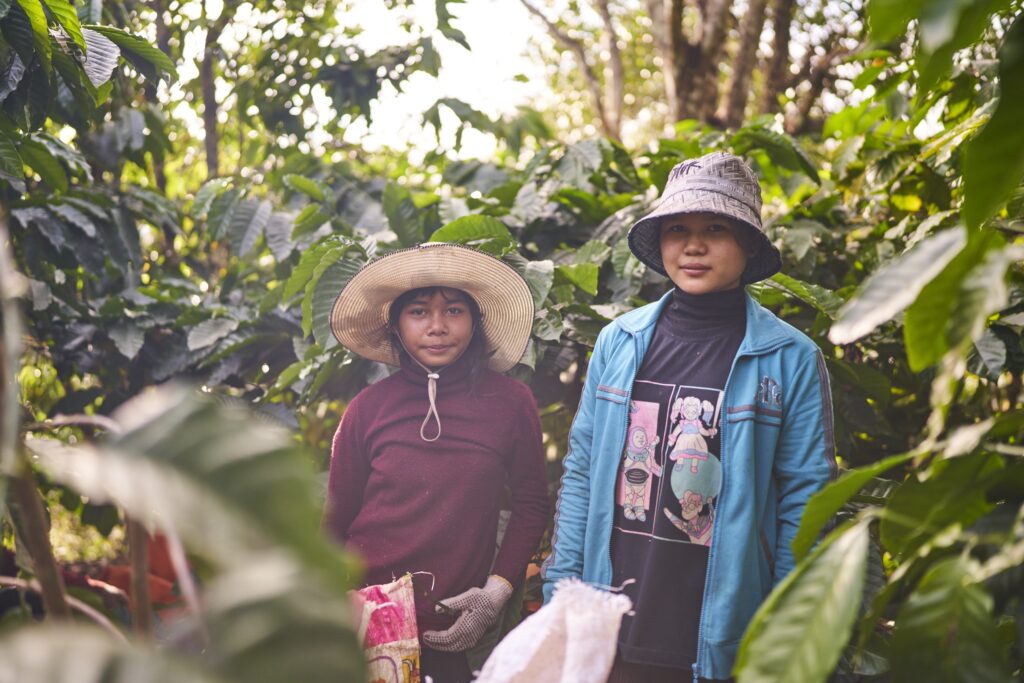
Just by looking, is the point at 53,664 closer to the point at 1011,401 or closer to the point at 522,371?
the point at 522,371

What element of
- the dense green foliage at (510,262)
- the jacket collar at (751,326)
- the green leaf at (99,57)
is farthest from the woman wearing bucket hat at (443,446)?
the green leaf at (99,57)

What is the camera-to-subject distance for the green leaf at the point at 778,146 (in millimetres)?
2428

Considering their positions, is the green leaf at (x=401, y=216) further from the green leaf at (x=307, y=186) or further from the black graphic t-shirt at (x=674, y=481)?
the black graphic t-shirt at (x=674, y=481)

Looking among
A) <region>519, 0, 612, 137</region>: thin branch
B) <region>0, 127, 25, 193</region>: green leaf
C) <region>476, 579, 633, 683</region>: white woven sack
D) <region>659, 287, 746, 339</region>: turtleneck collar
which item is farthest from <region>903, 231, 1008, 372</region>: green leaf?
<region>519, 0, 612, 137</region>: thin branch

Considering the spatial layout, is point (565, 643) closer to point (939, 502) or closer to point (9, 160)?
point (939, 502)

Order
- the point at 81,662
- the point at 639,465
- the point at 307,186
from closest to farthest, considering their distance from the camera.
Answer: the point at 81,662, the point at 639,465, the point at 307,186

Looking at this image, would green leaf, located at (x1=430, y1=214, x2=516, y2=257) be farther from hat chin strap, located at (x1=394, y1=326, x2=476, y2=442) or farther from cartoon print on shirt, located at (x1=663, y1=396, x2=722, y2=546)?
cartoon print on shirt, located at (x1=663, y1=396, x2=722, y2=546)

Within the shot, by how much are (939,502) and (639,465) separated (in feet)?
2.69

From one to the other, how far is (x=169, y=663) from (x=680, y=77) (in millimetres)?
4885

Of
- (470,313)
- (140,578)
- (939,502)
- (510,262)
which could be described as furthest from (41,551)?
(510,262)

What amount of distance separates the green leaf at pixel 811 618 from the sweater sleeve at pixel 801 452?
870mm

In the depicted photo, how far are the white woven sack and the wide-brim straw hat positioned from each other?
84cm

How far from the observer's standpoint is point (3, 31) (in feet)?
5.38

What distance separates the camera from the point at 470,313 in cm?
195
